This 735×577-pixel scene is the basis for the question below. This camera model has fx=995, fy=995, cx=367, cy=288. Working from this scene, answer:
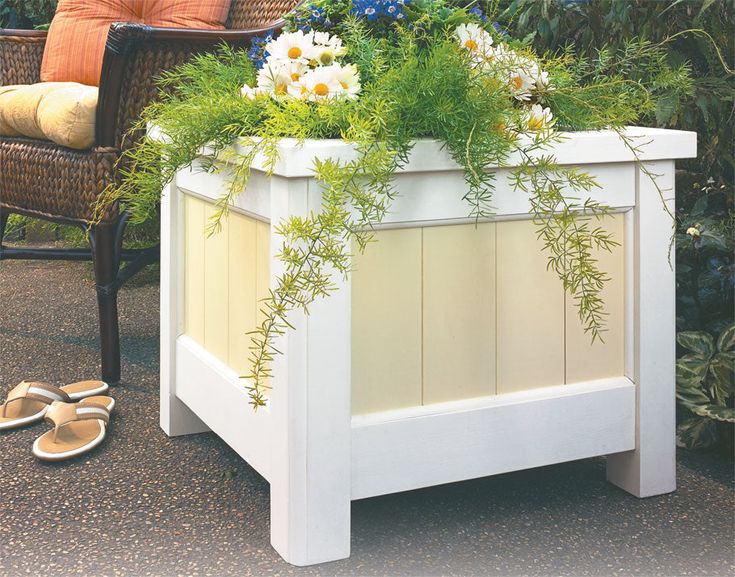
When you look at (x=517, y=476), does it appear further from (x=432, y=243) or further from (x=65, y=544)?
(x=65, y=544)

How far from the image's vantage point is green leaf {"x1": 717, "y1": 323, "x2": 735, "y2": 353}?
168 centimetres

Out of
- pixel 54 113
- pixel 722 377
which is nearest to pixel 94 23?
pixel 54 113

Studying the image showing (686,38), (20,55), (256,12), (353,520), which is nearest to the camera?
(353,520)

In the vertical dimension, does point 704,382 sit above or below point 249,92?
below

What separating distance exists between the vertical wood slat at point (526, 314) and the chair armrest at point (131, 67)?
859 mm

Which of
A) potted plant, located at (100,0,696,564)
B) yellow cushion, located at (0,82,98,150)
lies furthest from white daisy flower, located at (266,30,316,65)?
yellow cushion, located at (0,82,98,150)

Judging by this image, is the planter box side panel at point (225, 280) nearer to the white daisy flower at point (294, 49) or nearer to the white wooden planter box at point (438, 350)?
the white wooden planter box at point (438, 350)

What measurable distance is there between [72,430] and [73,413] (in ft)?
0.10

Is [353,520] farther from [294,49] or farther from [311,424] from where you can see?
[294,49]

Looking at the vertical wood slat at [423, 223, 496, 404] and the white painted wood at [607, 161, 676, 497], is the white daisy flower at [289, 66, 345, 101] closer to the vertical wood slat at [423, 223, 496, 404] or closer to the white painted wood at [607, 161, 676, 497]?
the vertical wood slat at [423, 223, 496, 404]

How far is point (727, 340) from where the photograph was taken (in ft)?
5.53

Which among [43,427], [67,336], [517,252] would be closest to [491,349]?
[517,252]

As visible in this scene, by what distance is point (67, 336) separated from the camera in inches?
95.5

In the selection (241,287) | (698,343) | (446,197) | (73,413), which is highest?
(446,197)
